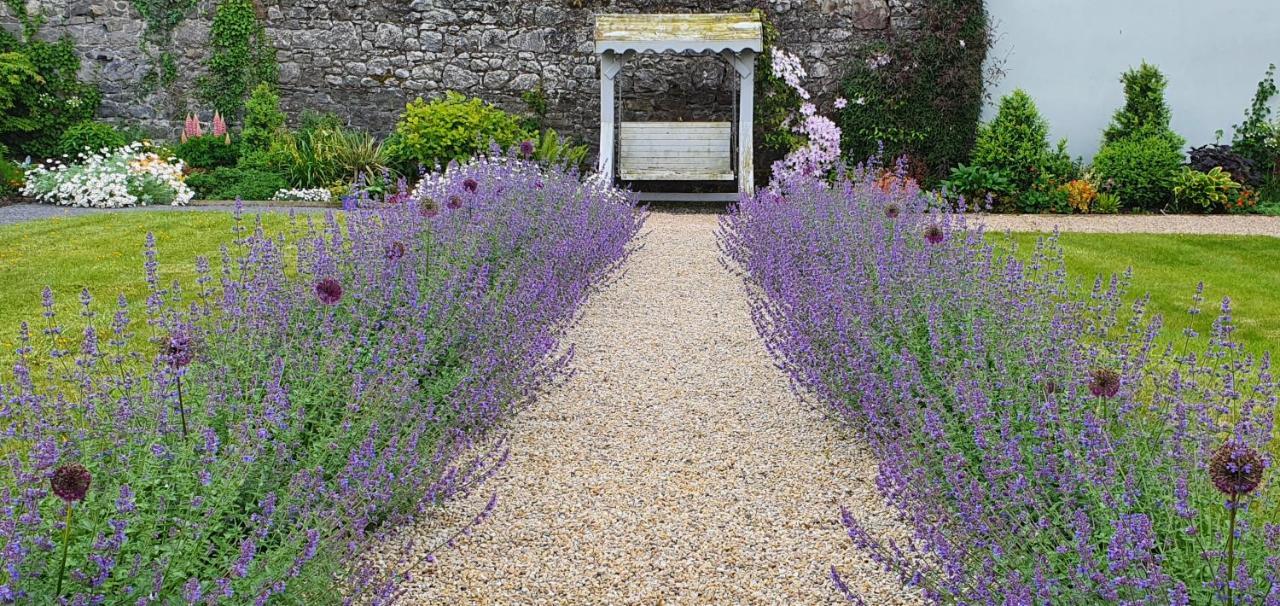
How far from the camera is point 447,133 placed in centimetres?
1002

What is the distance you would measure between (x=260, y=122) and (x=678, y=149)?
14.3ft

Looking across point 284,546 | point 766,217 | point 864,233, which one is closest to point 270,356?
point 284,546

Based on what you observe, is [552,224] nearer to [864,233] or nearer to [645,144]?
[864,233]

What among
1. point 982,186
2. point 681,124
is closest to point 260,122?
point 681,124

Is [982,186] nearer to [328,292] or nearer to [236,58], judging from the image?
[236,58]

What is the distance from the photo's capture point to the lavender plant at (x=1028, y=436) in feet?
6.48

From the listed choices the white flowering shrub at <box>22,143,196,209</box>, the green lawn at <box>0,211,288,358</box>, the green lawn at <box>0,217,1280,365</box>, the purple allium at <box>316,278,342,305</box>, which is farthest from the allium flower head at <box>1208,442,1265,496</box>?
the white flowering shrub at <box>22,143,196,209</box>

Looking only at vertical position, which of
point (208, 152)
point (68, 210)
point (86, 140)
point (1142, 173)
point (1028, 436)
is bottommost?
point (1028, 436)

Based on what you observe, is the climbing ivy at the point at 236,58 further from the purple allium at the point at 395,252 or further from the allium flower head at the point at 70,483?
the allium flower head at the point at 70,483

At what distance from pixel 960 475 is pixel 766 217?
377 cm

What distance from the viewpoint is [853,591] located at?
2711 mm

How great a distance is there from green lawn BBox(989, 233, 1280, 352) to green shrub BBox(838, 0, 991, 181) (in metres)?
2.77

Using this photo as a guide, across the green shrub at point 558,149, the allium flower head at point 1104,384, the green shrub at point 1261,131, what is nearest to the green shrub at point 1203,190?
the green shrub at point 1261,131

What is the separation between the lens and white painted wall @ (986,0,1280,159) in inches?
433
